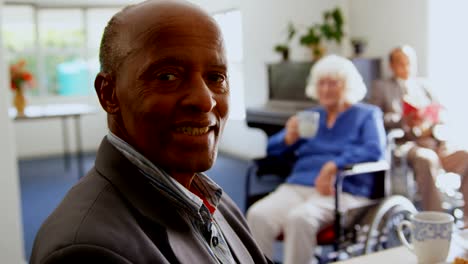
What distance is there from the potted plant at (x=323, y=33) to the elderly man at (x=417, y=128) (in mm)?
978

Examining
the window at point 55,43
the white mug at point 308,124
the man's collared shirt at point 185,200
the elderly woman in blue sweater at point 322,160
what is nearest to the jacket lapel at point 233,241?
the man's collared shirt at point 185,200

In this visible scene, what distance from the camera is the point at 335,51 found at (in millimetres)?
5301

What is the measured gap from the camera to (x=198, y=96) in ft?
2.22

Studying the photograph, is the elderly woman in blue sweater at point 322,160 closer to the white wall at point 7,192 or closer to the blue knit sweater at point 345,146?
the blue knit sweater at point 345,146

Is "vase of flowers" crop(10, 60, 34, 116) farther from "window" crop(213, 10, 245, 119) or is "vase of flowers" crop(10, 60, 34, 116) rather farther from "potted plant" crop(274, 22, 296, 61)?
"potted plant" crop(274, 22, 296, 61)

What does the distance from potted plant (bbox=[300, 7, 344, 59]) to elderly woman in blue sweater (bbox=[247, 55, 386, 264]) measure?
6.92 ft

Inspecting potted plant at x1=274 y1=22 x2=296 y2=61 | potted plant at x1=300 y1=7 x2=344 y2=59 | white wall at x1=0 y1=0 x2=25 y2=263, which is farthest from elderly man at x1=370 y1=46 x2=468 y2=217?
white wall at x1=0 y1=0 x2=25 y2=263

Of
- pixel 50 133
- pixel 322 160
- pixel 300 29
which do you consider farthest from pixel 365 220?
pixel 50 133

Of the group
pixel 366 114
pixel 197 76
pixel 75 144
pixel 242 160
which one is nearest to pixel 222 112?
pixel 197 76

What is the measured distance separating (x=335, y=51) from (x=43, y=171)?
11.9 feet

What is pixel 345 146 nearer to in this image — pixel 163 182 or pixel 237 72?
pixel 163 182

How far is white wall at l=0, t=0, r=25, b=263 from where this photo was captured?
7.76 feet

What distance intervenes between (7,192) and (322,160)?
147 cm

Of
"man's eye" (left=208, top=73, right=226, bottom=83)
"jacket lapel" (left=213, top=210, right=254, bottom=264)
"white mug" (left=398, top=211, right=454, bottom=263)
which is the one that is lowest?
"white mug" (left=398, top=211, right=454, bottom=263)
